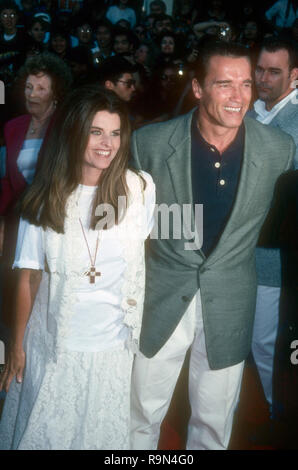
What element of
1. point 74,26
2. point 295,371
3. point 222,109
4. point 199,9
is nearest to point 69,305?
point 222,109

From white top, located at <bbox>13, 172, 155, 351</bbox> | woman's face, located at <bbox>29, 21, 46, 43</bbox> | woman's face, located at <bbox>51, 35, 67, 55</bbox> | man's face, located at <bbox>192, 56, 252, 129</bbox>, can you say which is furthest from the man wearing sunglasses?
woman's face, located at <bbox>29, 21, 46, 43</bbox>

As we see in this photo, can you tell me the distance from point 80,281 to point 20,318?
1.03 ft

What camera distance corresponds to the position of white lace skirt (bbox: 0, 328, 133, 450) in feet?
6.61

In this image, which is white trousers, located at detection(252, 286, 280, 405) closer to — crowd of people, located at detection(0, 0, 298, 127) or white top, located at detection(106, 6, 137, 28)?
crowd of people, located at detection(0, 0, 298, 127)

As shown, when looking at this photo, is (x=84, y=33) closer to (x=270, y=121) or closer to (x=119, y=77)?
(x=119, y=77)

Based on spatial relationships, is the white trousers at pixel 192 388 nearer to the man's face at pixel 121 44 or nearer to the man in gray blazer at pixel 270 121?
the man in gray blazer at pixel 270 121

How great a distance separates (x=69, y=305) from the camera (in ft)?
6.42

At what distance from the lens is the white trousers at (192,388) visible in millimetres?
2275

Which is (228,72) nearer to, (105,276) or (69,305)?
(105,276)

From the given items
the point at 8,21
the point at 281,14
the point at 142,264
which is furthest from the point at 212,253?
the point at 281,14

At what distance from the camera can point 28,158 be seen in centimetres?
296
